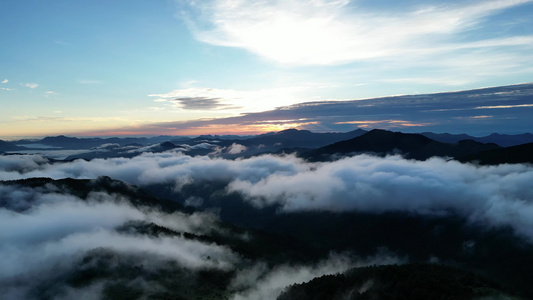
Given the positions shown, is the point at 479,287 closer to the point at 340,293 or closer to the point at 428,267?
the point at 428,267

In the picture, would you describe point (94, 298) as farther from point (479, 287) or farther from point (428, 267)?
point (479, 287)

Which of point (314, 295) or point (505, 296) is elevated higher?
point (505, 296)

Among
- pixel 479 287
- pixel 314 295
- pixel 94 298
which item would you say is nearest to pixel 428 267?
pixel 479 287

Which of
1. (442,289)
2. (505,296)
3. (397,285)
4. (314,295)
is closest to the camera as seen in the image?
(505,296)

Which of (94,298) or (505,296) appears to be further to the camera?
(94,298)

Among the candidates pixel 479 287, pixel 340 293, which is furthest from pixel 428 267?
pixel 340 293

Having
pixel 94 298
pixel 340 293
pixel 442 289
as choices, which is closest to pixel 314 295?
pixel 340 293

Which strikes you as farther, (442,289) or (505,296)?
(442,289)

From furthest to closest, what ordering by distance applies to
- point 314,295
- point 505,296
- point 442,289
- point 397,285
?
point 314,295, point 397,285, point 442,289, point 505,296
